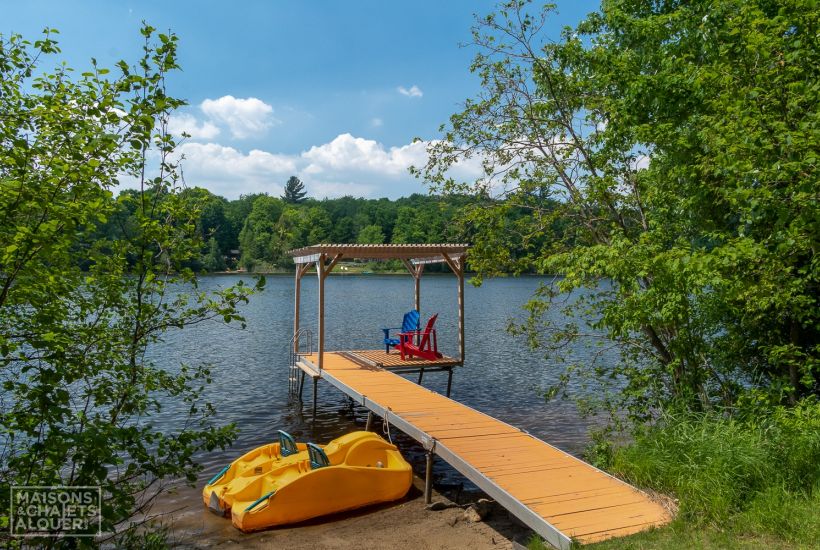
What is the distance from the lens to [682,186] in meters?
7.11

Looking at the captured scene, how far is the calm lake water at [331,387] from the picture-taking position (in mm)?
11484

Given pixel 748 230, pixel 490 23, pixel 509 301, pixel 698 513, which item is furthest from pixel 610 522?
pixel 509 301

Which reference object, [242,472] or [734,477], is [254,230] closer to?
[242,472]

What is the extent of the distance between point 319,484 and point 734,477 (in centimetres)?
439

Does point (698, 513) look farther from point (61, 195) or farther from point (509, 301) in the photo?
point (509, 301)

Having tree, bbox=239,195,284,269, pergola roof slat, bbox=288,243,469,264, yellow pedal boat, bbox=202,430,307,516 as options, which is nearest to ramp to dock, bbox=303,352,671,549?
yellow pedal boat, bbox=202,430,307,516

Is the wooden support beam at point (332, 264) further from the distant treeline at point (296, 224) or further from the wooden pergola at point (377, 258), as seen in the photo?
the distant treeline at point (296, 224)

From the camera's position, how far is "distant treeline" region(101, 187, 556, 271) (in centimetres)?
481

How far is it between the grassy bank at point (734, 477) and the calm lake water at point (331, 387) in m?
3.08

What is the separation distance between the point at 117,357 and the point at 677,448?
5288mm

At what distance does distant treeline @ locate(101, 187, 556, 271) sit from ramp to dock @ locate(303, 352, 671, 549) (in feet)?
8.71

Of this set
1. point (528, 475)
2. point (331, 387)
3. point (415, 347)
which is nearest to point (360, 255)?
point (415, 347)

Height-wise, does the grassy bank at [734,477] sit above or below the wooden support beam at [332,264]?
below

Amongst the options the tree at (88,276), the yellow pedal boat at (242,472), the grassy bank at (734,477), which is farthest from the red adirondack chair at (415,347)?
the tree at (88,276)
